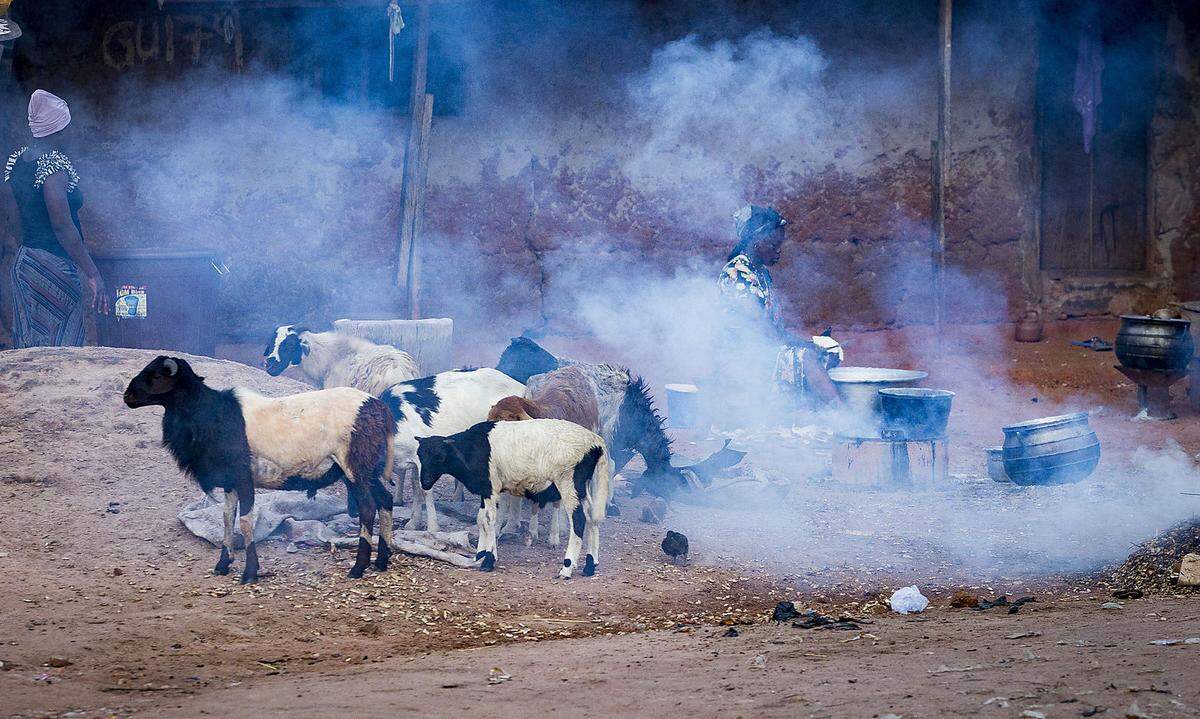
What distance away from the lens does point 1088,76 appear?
13.9 metres

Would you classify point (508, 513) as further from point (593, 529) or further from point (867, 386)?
point (867, 386)

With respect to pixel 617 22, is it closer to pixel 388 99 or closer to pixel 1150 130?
pixel 388 99

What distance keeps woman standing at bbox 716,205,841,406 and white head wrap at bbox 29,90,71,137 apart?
211 inches

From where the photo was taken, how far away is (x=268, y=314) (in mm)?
13250

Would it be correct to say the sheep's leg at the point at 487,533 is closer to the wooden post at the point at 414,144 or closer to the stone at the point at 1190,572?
the stone at the point at 1190,572

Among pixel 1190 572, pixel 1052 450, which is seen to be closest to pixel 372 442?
pixel 1190 572

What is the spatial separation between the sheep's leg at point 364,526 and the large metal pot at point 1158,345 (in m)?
7.82

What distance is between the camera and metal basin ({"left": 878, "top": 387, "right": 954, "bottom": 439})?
8.58 metres

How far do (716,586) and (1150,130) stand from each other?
10.9 m

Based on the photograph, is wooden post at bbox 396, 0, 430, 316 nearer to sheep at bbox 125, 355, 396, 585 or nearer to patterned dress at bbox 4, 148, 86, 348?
patterned dress at bbox 4, 148, 86, 348

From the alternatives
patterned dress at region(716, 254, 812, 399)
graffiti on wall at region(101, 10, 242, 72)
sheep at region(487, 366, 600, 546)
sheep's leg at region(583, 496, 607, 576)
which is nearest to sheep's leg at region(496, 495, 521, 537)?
sheep at region(487, 366, 600, 546)

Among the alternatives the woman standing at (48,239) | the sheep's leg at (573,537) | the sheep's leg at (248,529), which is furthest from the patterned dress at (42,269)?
the sheep's leg at (573,537)

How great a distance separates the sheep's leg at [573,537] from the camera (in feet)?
20.4

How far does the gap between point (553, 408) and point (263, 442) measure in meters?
2.09
